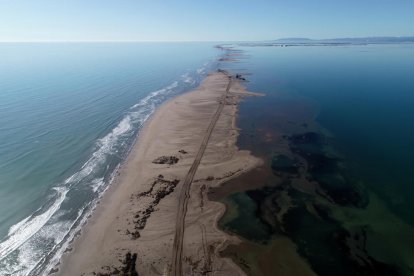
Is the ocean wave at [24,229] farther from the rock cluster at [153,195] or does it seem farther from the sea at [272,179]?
the rock cluster at [153,195]

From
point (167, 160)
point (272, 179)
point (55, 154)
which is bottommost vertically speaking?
point (55, 154)

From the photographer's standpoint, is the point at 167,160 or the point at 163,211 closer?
the point at 163,211

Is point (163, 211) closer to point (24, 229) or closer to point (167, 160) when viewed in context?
point (167, 160)

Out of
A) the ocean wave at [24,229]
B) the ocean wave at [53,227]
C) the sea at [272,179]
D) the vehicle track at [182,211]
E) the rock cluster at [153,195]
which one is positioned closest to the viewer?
the vehicle track at [182,211]

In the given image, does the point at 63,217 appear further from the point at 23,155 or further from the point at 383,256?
the point at 383,256

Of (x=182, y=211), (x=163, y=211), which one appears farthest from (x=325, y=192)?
Answer: (x=163, y=211)

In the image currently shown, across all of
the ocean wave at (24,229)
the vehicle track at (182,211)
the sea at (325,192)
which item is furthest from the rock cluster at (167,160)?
the ocean wave at (24,229)
